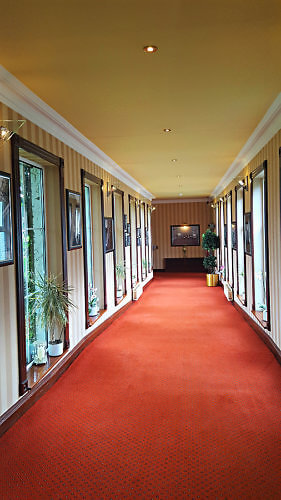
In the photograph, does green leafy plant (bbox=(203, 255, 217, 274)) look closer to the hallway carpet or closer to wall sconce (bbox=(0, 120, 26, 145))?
the hallway carpet

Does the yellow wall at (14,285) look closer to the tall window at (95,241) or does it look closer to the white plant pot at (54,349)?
the tall window at (95,241)

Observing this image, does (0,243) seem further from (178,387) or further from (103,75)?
(178,387)

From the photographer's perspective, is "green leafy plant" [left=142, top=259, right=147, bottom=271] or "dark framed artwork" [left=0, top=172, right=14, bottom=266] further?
"green leafy plant" [left=142, top=259, right=147, bottom=271]

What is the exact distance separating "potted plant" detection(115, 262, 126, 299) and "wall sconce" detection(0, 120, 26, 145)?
6026mm

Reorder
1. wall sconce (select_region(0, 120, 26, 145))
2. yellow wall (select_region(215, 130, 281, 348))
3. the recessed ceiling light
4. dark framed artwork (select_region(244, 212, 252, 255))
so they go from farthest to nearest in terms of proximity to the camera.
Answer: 1. dark framed artwork (select_region(244, 212, 252, 255))
2. yellow wall (select_region(215, 130, 281, 348))
3. wall sconce (select_region(0, 120, 26, 145))
4. the recessed ceiling light

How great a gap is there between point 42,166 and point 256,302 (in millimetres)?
4493

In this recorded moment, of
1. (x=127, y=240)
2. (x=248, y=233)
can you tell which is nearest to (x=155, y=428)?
(x=248, y=233)

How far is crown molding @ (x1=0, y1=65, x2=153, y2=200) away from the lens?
3752mm

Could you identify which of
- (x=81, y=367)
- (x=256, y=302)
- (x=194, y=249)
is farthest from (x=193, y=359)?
(x=194, y=249)

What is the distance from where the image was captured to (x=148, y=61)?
11.6 feet

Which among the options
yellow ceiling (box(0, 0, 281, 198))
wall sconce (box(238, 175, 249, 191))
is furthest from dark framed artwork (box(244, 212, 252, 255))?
yellow ceiling (box(0, 0, 281, 198))

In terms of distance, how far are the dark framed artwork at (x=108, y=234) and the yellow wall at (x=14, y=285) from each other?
0.13 metres

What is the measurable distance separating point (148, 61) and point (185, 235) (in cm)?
1621

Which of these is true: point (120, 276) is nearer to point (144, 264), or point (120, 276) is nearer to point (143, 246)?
point (144, 264)
